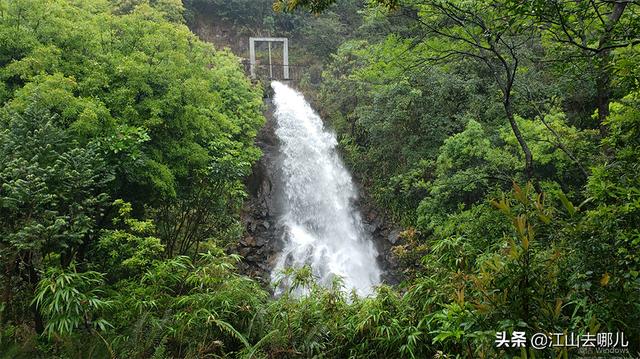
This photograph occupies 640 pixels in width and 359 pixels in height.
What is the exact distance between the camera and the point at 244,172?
10672 mm

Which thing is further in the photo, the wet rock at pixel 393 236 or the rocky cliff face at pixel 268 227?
the wet rock at pixel 393 236

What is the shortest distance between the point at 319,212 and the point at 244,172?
6.18 meters

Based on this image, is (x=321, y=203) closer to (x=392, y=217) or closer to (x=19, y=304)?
(x=392, y=217)

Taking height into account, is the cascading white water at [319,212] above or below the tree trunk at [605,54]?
below

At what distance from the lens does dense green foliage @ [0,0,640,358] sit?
9.87 ft

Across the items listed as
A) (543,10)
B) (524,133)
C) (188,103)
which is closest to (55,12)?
(188,103)

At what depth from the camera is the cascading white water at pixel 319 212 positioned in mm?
13906

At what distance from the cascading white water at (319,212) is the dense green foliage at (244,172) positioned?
320cm

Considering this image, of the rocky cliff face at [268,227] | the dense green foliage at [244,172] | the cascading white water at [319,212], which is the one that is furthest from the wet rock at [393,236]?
the dense green foliage at [244,172]

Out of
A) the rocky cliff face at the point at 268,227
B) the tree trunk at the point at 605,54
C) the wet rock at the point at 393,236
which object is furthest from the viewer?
the wet rock at the point at 393,236

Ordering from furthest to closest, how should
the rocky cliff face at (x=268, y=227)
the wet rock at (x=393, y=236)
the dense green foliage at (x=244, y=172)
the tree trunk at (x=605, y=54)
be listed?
the wet rock at (x=393, y=236)
the rocky cliff face at (x=268, y=227)
the tree trunk at (x=605, y=54)
the dense green foliage at (x=244, y=172)

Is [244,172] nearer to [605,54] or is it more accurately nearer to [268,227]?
[268,227]

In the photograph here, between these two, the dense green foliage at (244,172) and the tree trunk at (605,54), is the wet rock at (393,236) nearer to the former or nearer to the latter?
the dense green foliage at (244,172)

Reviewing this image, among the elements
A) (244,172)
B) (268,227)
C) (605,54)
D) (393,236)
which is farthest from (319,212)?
(605,54)
